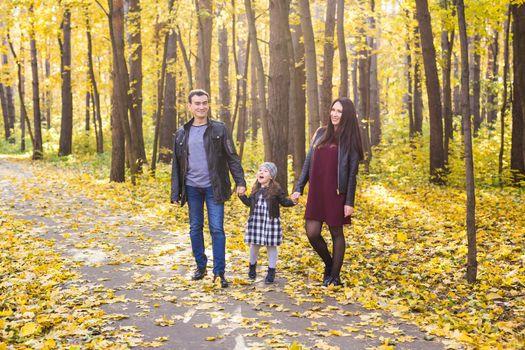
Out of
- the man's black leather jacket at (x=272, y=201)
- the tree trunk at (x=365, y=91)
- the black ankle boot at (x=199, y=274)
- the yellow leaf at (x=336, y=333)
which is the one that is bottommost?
the yellow leaf at (x=336, y=333)

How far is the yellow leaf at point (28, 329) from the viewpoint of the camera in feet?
15.4

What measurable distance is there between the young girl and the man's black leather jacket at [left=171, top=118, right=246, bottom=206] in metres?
0.25

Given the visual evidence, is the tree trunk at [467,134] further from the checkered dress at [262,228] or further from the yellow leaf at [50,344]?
the yellow leaf at [50,344]

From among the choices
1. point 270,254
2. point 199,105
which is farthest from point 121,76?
point 270,254

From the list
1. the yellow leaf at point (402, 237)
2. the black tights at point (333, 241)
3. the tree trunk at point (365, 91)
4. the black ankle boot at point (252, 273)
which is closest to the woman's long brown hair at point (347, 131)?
the black tights at point (333, 241)

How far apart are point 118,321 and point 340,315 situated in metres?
2.08

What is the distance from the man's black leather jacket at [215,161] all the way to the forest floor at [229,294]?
1084 millimetres

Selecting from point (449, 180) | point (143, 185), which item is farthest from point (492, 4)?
point (143, 185)

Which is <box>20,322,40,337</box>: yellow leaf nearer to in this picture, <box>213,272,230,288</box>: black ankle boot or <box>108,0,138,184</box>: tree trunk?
<box>213,272,230,288</box>: black ankle boot

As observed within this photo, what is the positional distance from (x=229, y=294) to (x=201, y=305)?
0.50 meters

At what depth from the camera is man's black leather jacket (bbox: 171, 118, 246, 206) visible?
639cm

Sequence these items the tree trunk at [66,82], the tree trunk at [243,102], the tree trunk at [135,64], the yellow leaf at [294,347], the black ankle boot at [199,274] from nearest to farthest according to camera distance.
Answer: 1. the yellow leaf at [294,347]
2. the black ankle boot at [199,274]
3. the tree trunk at [135,64]
4. the tree trunk at [243,102]
5. the tree trunk at [66,82]

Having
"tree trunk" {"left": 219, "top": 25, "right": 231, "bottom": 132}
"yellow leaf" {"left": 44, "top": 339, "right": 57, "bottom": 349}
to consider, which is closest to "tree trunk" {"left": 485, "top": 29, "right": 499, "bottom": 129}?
"tree trunk" {"left": 219, "top": 25, "right": 231, "bottom": 132}

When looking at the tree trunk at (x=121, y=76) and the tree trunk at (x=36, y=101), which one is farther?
the tree trunk at (x=36, y=101)
